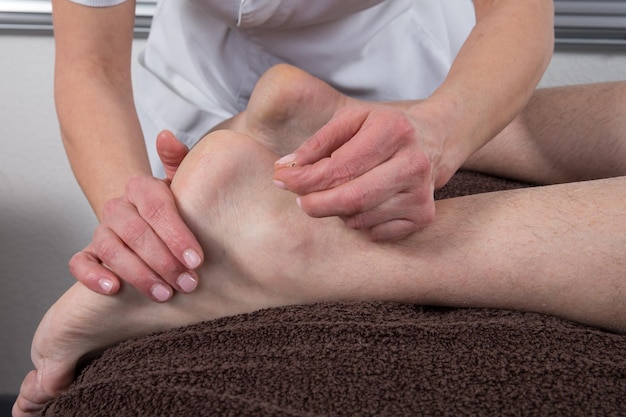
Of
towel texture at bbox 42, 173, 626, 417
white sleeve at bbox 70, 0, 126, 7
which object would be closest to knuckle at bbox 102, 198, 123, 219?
towel texture at bbox 42, 173, 626, 417

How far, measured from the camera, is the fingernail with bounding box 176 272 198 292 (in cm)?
65

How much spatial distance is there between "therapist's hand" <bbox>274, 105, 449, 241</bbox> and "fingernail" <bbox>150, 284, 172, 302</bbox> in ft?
0.55

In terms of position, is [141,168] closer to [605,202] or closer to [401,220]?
[401,220]

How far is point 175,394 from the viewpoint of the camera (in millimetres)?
561

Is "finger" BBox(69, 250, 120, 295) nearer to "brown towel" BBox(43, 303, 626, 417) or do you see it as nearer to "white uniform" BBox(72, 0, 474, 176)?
"brown towel" BBox(43, 303, 626, 417)

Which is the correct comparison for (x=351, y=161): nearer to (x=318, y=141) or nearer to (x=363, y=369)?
(x=318, y=141)

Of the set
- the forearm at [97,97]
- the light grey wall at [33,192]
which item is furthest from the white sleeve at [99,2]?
the light grey wall at [33,192]

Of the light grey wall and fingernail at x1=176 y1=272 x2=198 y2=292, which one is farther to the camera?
the light grey wall

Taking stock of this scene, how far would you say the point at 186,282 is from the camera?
25.7 inches

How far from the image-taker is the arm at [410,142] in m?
0.57

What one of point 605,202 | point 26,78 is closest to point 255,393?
point 605,202

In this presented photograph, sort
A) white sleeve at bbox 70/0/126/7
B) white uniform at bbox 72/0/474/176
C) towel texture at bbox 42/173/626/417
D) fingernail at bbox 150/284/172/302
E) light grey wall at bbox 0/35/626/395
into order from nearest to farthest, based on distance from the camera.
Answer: towel texture at bbox 42/173/626/417, fingernail at bbox 150/284/172/302, white sleeve at bbox 70/0/126/7, white uniform at bbox 72/0/474/176, light grey wall at bbox 0/35/626/395

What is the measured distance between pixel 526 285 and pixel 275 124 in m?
0.31

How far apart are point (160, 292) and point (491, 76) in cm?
43
